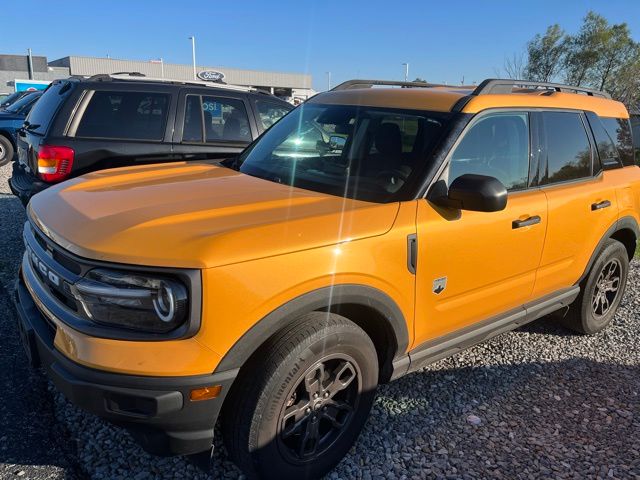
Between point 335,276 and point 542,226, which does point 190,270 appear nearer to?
point 335,276

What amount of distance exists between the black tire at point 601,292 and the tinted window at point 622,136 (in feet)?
2.49

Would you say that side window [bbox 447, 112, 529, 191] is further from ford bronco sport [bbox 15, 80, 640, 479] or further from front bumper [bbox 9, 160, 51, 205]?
front bumper [bbox 9, 160, 51, 205]

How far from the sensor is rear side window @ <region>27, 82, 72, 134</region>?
545 cm

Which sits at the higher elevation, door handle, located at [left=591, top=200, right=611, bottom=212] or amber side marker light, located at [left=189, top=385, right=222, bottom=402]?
door handle, located at [left=591, top=200, right=611, bottom=212]

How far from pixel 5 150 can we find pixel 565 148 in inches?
500

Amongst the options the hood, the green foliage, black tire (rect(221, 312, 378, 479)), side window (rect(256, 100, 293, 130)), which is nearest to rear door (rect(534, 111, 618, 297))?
the hood

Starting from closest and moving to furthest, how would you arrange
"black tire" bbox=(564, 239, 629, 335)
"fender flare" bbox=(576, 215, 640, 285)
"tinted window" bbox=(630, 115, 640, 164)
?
"fender flare" bbox=(576, 215, 640, 285), "black tire" bbox=(564, 239, 629, 335), "tinted window" bbox=(630, 115, 640, 164)

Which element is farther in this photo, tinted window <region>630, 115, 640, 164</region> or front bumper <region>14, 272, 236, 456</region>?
tinted window <region>630, 115, 640, 164</region>

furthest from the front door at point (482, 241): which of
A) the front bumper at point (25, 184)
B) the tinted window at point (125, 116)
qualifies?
the front bumper at point (25, 184)

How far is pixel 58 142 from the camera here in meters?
5.27

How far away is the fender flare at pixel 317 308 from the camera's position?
2129 mm

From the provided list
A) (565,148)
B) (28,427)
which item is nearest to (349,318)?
(28,427)

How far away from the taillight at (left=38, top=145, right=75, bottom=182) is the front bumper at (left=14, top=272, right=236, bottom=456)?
11.6 ft

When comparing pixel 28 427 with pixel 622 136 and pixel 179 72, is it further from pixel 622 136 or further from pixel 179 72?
pixel 179 72
